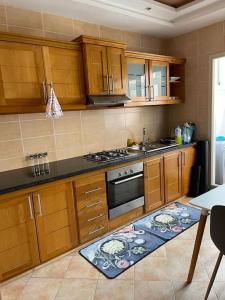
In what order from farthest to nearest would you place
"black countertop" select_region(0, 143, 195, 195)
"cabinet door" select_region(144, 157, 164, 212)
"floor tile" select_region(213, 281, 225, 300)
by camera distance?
"cabinet door" select_region(144, 157, 164, 212)
"black countertop" select_region(0, 143, 195, 195)
"floor tile" select_region(213, 281, 225, 300)

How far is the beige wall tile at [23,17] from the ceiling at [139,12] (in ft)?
0.17

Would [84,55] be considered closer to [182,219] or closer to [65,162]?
[65,162]

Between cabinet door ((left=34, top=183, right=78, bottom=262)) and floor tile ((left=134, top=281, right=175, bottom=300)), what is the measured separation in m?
0.77

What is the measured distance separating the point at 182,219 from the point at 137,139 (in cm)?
131

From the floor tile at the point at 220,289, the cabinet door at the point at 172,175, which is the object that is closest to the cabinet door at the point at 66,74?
the cabinet door at the point at 172,175

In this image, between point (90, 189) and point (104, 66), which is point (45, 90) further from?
point (90, 189)

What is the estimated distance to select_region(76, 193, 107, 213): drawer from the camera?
220cm

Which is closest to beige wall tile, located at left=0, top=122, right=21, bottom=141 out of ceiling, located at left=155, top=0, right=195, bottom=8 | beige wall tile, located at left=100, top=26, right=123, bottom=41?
beige wall tile, located at left=100, top=26, right=123, bottom=41

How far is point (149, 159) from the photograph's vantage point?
109 inches

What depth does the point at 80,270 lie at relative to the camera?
1979mm

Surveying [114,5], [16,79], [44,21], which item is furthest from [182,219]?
[44,21]

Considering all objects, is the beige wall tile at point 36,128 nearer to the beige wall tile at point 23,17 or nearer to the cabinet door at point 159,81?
the beige wall tile at point 23,17

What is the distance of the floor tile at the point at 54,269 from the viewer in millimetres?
1951

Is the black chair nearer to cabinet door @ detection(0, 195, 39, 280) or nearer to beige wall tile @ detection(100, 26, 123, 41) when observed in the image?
cabinet door @ detection(0, 195, 39, 280)
